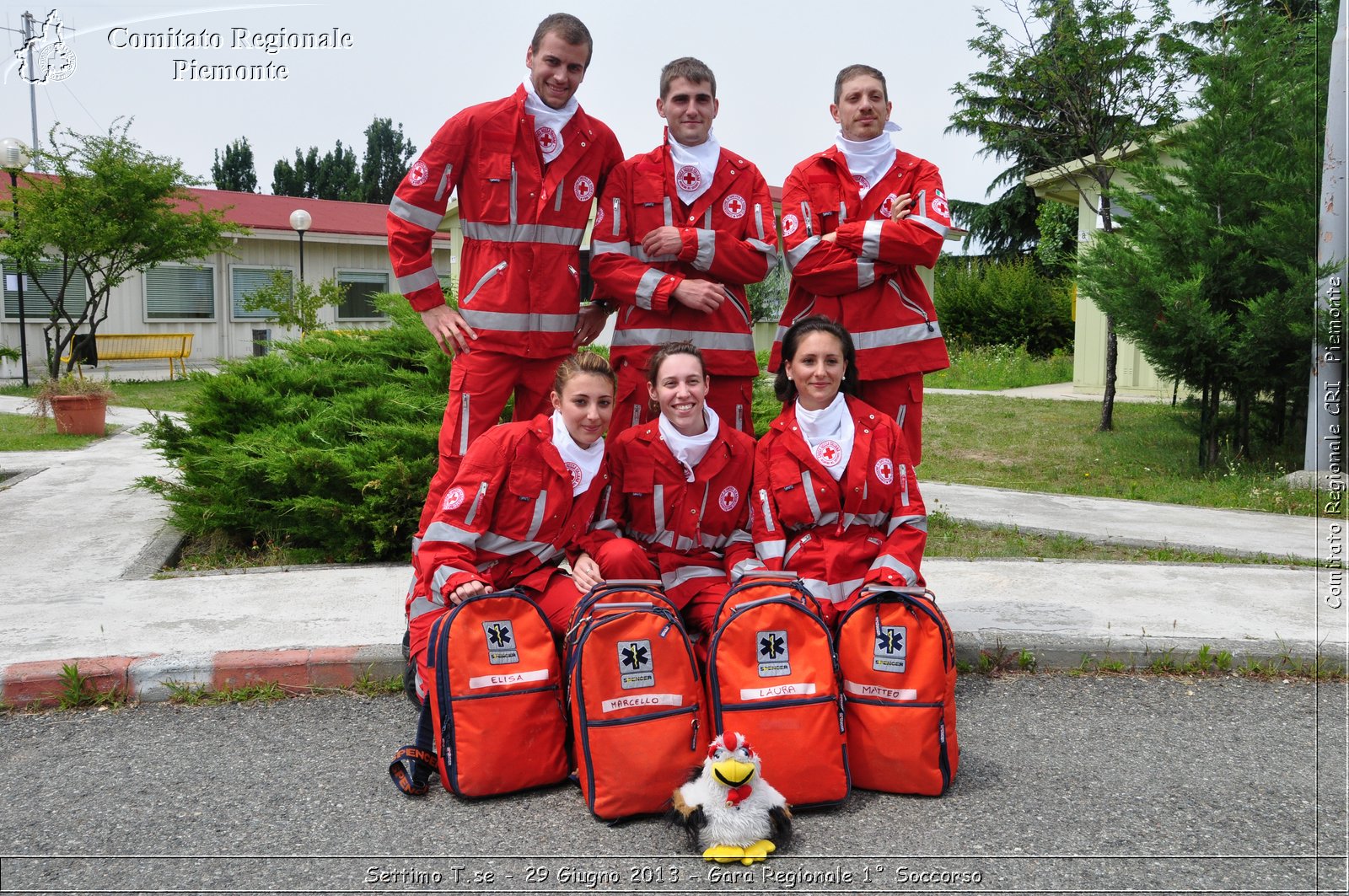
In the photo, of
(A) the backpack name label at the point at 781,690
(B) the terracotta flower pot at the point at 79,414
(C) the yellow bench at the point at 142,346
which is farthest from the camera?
(C) the yellow bench at the point at 142,346

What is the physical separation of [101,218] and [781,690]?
19279mm

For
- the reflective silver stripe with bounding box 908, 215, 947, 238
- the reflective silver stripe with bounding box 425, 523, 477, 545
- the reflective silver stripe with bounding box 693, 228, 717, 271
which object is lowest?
the reflective silver stripe with bounding box 425, 523, 477, 545

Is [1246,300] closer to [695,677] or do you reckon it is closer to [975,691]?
[975,691]

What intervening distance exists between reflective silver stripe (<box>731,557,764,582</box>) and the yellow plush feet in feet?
3.44

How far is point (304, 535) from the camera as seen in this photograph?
22.1ft

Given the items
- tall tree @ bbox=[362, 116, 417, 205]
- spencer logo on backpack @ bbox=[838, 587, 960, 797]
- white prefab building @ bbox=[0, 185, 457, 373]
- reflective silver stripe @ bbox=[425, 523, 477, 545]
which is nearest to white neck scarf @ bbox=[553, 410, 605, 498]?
reflective silver stripe @ bbox=[425, 523, 477, 545]

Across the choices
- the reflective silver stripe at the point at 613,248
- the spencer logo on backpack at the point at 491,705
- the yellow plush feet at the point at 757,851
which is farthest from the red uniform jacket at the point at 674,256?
the yellow plush feet at the point at 757,851

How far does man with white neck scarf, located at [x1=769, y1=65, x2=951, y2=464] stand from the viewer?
4.50 m

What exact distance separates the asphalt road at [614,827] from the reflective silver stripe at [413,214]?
1950mm

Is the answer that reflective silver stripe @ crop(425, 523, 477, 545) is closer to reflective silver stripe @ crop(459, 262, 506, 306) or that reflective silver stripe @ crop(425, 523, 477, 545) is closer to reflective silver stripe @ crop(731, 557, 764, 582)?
reflective silver stripe @ crop(731, 557, 764, 582)

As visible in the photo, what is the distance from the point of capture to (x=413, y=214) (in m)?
4.45

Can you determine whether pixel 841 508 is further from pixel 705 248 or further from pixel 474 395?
pixel 474 395

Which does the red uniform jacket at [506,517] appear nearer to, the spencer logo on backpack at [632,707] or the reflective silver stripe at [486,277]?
the spencer logo on backpack at [632,707]

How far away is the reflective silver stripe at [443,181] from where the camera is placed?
442 centimetres
